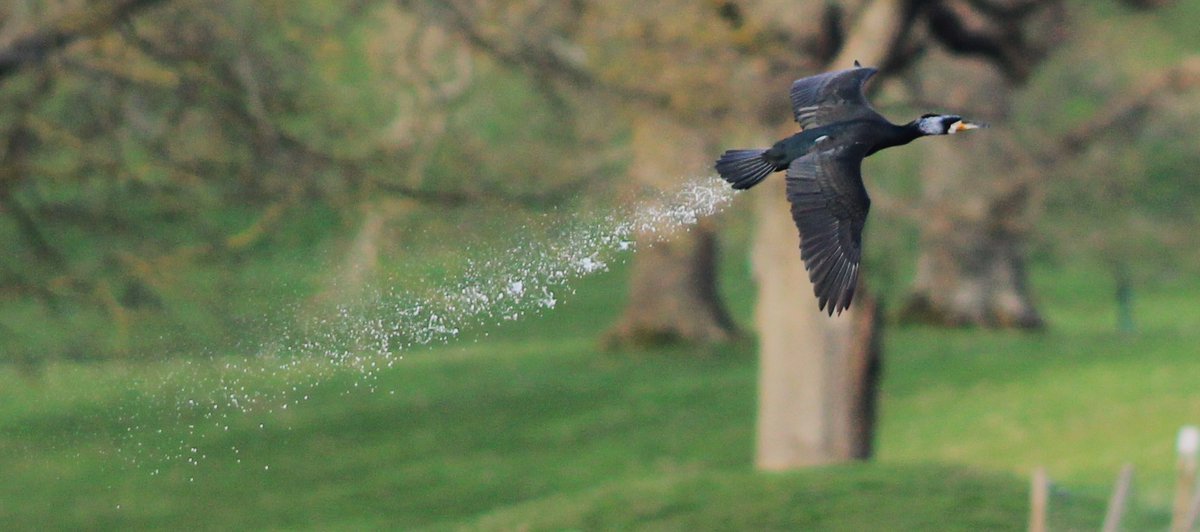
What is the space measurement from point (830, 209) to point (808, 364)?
30.3ft

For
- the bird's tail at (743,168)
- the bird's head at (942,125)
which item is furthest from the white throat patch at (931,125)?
the bird's tail at (743,168)

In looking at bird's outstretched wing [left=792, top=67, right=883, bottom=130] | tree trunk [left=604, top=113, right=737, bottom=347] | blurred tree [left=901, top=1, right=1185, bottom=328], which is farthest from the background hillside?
tree trunk [left=604, top=113, right=737, bottom=347]

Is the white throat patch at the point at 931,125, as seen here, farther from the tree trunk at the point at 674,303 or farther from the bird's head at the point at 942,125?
the tree trunk at the point at 674,303

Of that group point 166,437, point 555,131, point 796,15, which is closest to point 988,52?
point 796,15

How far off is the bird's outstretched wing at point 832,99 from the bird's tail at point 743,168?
0.56 m

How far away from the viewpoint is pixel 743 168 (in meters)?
5.87

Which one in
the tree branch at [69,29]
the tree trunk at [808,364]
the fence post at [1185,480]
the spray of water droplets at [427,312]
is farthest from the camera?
the tree trunk at [808,364]

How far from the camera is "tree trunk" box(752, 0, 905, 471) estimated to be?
14969mm

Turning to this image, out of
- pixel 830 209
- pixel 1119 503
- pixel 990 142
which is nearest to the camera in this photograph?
pixel 830 209

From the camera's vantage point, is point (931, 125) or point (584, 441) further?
point (584, 441)

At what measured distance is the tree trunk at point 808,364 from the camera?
1497cm

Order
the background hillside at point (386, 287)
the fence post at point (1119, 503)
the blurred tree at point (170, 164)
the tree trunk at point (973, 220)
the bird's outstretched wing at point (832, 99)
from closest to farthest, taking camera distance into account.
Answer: the bird's outstretched wing at point (832, 99) < the fence post at point (1119, 503) < the background hillside at point (386, 287) < the blurred tree at point (170, 164) < the tree trunk at point (973, 220)

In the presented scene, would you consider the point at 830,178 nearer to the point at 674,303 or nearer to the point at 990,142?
the point at 990,142

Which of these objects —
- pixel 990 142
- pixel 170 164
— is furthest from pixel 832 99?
pixel 990 142
